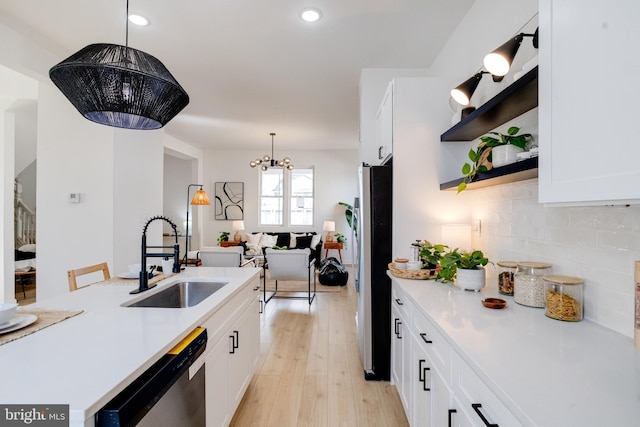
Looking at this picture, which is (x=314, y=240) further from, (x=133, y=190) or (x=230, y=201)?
(x=133, y=190)

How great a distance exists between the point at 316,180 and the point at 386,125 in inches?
211

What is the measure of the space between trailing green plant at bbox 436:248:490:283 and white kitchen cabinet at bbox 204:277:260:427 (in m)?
1.28

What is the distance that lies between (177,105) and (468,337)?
1.78 metres

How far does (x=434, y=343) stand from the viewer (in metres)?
1.33

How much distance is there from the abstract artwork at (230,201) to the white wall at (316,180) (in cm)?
11

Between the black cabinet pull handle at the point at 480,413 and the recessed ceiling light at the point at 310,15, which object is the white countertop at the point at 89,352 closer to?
the black cabinet pull handle at the point at 480,413

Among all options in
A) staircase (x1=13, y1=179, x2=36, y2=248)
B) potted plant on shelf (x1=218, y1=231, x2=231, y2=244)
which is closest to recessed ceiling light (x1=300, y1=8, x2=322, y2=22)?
potted plant on shelf (x1=218, y1=231, x2=231, y2=244)

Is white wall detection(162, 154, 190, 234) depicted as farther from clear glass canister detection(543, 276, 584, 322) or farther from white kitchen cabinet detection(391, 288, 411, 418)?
clear glass canister detection(543, 276, 584, 322)

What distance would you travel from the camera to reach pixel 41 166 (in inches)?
133

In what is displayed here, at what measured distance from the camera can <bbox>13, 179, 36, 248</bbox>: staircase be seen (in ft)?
19.0

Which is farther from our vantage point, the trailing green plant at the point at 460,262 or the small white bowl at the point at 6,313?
the trailing green plant at the point at 460,262

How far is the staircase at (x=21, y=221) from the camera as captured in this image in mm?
5797

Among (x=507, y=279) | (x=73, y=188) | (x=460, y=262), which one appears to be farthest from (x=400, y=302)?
(x=73, y=188)

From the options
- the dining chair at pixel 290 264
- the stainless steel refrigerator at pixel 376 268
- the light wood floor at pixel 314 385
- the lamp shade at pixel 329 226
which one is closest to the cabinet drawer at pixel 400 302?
the stainless steel refrigerator at pixel 376 268
